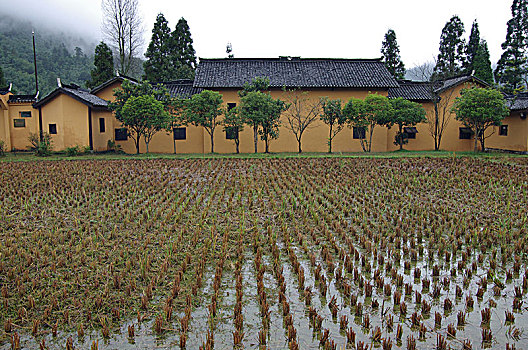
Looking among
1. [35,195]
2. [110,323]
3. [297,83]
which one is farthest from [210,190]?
[297,83]

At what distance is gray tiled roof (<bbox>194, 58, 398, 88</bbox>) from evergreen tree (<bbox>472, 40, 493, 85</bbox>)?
8.13 meters

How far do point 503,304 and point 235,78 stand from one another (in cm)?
2136

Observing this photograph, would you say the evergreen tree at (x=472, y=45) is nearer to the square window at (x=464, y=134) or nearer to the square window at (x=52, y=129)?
the square window at (x=464, y=134)

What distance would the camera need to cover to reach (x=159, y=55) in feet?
96.0

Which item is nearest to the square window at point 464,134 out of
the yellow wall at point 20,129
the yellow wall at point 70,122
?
the yellow wall at point 70,122

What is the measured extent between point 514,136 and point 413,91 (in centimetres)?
601

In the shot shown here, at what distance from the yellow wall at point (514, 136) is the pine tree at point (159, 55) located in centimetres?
2090

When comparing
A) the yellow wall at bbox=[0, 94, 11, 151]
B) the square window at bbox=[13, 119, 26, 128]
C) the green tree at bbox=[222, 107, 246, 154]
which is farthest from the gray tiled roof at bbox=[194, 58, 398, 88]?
the yellow wall at bbox=[0, 94, 11, 151]

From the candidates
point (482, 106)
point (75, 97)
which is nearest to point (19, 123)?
point (75, 97)

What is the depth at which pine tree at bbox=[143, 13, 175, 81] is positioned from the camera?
1153 inches

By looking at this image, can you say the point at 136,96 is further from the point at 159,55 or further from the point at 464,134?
the point at 464,134

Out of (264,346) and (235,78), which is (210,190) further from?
(235,78)

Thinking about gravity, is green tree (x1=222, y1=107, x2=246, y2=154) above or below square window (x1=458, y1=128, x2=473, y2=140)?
above

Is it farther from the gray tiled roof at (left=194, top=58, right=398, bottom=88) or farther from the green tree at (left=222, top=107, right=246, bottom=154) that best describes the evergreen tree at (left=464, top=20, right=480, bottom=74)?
the green tree at (left=222, top=107, right=246, bottom=154)
